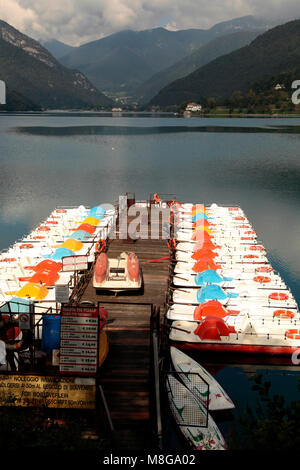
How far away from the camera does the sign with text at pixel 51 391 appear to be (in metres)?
12.0

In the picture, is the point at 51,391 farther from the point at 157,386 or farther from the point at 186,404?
the point at 186,404

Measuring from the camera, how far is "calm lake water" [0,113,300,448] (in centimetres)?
3198

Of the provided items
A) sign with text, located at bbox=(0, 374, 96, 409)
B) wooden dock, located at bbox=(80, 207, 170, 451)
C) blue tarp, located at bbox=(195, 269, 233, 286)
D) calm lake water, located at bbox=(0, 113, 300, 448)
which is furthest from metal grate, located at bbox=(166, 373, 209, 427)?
blue tarp, located at bbox=(195, 269, 233, 286)

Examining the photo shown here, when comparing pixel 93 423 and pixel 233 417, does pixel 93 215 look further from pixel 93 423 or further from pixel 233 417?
pixel 93 423

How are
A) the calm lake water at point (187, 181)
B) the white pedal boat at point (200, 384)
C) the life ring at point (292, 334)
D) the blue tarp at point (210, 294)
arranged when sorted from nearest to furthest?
1. the white pedal boat at point (200, 384)
2. the life ring at point (292, 334)
3. the blue tarp at point (210, 294)
4. the calm lake water at point (187, 181)

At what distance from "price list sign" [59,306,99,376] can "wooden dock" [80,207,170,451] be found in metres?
1.43

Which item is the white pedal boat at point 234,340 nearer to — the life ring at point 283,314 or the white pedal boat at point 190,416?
the life ring at point 283,314

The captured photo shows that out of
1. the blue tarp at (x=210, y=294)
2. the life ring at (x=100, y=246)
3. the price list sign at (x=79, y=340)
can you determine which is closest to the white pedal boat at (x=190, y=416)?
Answer: the price list sign at (x=79, y=340)

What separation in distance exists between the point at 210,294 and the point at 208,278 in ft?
6.97

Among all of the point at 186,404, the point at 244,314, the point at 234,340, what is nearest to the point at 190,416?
the point at 186,404

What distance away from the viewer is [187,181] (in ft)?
232

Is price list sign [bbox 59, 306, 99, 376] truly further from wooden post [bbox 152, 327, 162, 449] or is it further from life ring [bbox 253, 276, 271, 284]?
life ring [bbox 253, 276, 271, 284]

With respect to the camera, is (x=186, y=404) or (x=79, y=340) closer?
(x=79, y=340)

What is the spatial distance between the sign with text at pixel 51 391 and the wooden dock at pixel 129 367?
1119mm
